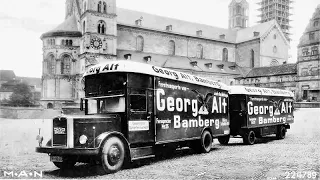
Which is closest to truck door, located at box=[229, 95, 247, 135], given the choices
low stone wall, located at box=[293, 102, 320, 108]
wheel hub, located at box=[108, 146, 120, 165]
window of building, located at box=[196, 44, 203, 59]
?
wheel hub, located at box=[108, 146, 120, 165]

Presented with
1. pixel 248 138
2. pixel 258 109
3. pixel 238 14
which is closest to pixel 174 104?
pixel 248 138

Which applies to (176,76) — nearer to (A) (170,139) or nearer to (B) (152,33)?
(A) (170,139)

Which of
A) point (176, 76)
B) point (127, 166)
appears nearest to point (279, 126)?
point (176, 76)

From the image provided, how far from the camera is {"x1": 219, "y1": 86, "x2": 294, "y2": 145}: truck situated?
1605 centimetres

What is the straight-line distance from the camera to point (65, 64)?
5109 centimetres

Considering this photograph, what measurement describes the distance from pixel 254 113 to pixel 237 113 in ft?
3.37

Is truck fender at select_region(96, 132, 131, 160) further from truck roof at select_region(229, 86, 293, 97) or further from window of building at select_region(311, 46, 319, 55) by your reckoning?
window of building at select_region(311, 46, 319, 55)

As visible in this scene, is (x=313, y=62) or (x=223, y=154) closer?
(x=223, y=154)

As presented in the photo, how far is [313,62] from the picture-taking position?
51.3m

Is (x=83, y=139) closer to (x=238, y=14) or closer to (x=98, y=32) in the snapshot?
(x=98, y=32)

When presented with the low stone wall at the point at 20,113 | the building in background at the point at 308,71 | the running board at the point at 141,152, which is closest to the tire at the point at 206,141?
the running board at the point at 141,152

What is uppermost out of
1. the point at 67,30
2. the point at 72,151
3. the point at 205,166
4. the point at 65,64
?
the point at 67,30

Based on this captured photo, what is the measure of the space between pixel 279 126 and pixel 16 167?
14193mm

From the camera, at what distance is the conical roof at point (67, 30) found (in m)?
50.8
